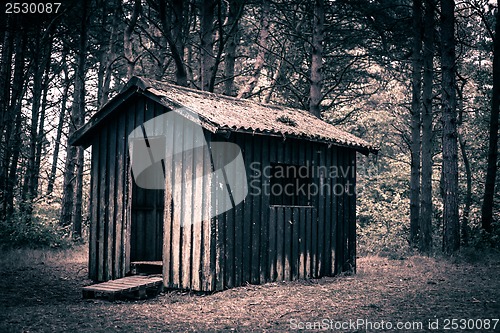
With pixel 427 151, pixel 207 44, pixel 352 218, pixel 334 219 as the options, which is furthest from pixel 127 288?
pixel 427 151

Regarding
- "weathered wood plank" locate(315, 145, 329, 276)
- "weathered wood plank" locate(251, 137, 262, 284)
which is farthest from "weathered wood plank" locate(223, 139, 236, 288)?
"weathered wood plank" locate(315, 145, 329, 276)

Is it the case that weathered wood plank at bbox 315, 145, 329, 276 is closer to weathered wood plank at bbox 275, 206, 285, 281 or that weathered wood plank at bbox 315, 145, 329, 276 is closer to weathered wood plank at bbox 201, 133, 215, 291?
weathered wood plank at bbox 275, 206, 285, 281

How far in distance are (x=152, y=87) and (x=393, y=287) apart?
5.93 m

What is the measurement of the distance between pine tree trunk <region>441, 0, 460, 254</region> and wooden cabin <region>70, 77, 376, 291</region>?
286 centimetres

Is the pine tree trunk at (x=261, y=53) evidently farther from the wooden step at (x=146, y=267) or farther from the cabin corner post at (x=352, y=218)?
the wooden step at (x=146, y=267)

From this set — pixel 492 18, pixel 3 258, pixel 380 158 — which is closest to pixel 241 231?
pixel 3 258

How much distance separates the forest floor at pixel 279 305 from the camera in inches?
290

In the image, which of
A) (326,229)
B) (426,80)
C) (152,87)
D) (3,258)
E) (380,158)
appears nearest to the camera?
(152,87)

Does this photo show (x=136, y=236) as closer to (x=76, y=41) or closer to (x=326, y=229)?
(x=326, y=229)

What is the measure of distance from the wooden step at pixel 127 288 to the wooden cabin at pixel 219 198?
0.88ft

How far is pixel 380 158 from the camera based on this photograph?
33.5 meters

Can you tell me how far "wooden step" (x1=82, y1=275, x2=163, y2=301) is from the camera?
9477mm

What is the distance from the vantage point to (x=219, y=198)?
9961 mm

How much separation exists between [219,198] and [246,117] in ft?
6.31
